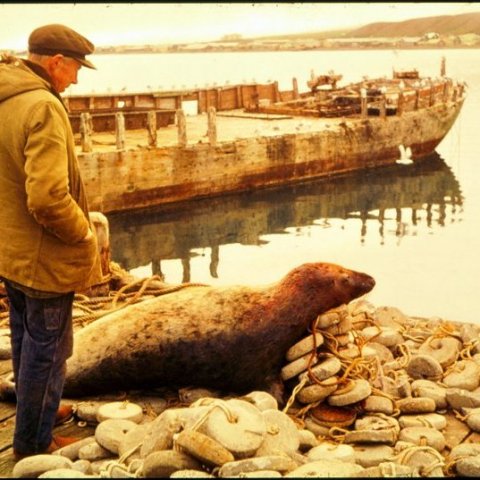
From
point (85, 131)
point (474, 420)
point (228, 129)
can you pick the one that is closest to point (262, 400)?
point (474, 420)

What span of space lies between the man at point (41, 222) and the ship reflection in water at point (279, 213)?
648 inches

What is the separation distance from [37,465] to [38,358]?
58cm

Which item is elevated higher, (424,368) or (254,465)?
(254,465)

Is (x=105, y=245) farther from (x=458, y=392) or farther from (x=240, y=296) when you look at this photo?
(x=458, y=392)

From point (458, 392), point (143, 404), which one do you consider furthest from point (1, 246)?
point (458, 392)

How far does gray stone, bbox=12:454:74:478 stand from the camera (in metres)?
4.22

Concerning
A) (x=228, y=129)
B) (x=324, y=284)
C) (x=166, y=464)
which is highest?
(x=324, y=284)

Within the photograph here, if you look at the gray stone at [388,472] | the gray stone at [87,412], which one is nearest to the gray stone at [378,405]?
the gray stone at [388,472]

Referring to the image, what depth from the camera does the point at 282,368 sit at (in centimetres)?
595

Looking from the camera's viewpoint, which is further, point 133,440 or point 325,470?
point 133,440

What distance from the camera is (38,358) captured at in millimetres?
4363

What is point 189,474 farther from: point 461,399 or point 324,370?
point 461,399

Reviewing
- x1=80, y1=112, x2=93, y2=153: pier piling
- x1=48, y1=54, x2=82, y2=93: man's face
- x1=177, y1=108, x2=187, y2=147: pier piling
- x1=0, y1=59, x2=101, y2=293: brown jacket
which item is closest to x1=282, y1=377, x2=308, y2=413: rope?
A: x1=0, y1=59, x2=101, y2=293: brown jacket

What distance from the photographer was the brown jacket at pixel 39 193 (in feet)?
12.9
